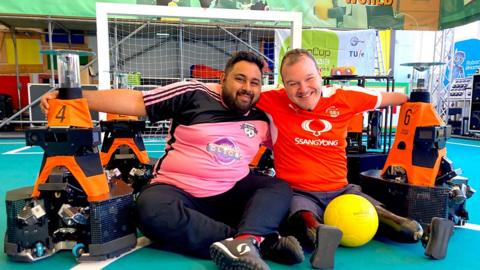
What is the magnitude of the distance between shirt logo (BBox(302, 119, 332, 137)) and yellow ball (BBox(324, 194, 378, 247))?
1.38 ft

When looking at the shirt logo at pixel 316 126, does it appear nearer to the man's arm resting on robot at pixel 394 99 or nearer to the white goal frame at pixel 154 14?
the man's arm resting on robot at pixel 394 99

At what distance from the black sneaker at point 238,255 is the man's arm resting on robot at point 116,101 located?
0.78 meters

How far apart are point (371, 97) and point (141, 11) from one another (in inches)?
117

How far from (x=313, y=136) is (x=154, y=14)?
9.39 ft

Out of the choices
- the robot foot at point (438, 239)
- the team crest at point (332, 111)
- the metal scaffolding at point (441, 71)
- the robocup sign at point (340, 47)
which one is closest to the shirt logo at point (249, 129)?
the team crest at point (332, 111)

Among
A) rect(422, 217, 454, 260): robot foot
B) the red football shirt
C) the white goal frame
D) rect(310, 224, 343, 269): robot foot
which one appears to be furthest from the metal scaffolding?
rect(310, 224, 343, 269): robot foot

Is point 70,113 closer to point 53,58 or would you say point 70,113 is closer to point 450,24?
point 450,24

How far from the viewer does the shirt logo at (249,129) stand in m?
1.88

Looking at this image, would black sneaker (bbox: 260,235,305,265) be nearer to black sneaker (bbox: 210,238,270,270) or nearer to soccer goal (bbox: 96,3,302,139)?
black sneaker (bbox: 210,238,270,270)

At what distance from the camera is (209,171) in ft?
5.80

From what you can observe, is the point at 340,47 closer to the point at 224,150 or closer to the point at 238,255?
the point at 224,150

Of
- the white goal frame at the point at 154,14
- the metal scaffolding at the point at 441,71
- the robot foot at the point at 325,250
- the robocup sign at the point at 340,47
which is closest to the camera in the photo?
the robot foot at the point at 325,250

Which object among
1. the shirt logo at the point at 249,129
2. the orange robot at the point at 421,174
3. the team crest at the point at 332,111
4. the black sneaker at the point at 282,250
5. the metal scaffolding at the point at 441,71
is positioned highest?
the metal scaffolding at the point at 441,71

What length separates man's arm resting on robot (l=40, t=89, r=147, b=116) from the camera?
1.67 m
